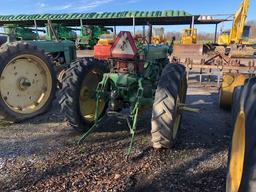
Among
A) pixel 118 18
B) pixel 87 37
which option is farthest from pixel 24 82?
pixel 118 18

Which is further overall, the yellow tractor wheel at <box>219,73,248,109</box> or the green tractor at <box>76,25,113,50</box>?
the green tractor at <box>76,25,113,50</box>

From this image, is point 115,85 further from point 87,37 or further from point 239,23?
point 87,37

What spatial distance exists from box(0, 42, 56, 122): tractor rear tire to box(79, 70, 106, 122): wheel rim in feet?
4.69

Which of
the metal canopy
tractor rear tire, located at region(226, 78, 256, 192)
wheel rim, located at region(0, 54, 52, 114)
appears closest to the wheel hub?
wheel rim, located at region(0, 54, 52, 114)

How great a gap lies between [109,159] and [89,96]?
1.39 m

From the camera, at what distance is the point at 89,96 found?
4.95 m

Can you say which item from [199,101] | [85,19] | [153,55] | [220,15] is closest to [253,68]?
[199,101]

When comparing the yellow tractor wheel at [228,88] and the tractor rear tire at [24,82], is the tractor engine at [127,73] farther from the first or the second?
the yellow tractor wheel at [228,88]

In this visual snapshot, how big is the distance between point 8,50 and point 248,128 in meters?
4.76

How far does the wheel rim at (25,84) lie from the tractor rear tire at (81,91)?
1455mm

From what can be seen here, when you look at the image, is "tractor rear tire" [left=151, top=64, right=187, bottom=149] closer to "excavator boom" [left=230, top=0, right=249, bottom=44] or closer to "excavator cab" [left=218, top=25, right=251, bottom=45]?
"excavator boom" [left=230, top=0, right=249, bottom=44]

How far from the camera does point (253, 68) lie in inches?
355

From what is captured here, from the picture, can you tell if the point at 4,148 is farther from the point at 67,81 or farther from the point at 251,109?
the point at 251,109

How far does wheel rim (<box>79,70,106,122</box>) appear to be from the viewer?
4.87m
